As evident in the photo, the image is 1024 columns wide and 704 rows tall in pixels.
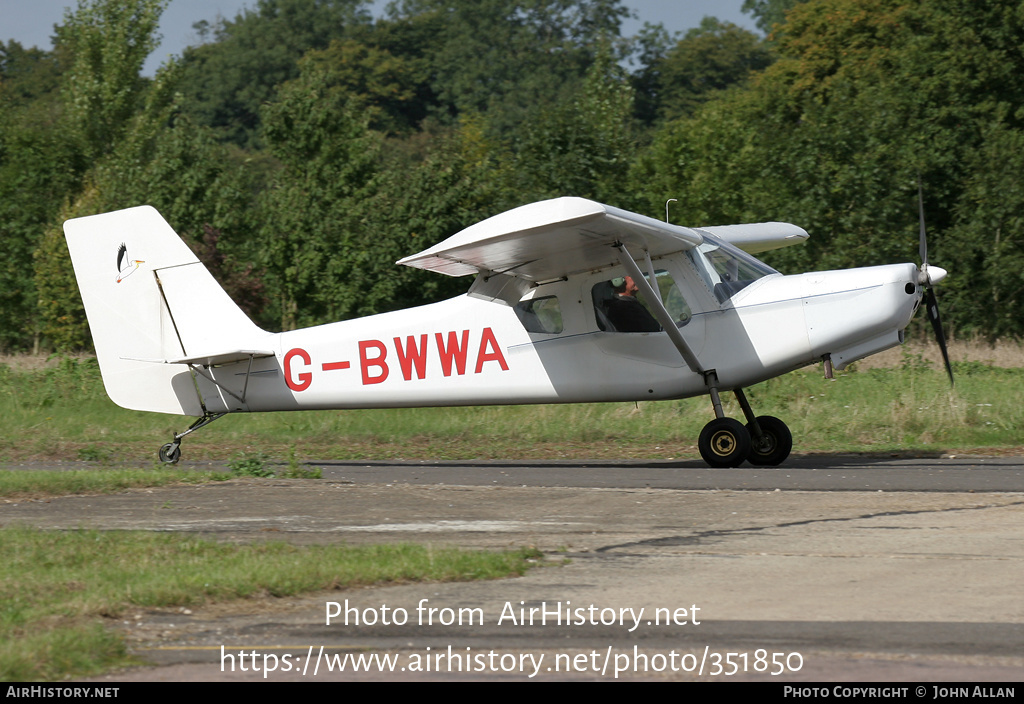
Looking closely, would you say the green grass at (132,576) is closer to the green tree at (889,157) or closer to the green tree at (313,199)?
the green tree at (889,157)

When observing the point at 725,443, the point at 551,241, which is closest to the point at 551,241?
the point at 551,241

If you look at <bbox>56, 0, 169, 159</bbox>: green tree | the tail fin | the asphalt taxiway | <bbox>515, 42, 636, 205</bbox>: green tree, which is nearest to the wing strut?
the asphalt taxiway

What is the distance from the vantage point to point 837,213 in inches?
1112

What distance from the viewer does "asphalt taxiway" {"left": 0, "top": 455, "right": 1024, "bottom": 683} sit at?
4.82 metres

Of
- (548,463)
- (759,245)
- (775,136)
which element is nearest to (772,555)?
(548,463)

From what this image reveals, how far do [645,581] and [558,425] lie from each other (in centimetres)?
1067

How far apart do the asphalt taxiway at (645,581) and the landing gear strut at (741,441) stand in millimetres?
978

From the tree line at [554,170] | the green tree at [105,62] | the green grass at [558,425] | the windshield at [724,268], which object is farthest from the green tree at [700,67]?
the windshield at [724,268]

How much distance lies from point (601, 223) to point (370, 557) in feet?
18.8

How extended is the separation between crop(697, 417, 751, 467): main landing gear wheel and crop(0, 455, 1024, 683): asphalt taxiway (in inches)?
37.2

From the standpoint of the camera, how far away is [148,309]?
552 inches

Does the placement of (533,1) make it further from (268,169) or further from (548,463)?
(548,463)

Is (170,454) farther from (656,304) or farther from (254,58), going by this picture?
(254,58)

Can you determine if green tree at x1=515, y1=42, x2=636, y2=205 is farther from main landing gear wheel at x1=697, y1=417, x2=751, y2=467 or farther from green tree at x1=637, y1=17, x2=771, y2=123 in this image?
green tree at x1=637, y1=17, x2=771, y2=123
